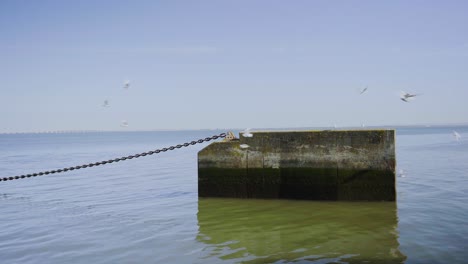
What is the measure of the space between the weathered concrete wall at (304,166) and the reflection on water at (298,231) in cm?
25

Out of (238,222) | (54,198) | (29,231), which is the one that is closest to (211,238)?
(238,222)

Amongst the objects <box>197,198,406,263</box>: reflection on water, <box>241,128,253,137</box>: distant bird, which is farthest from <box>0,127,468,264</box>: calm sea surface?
<box>241,128,253,137</box>: distant bird

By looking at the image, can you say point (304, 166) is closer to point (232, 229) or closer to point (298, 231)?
point (298, 231)

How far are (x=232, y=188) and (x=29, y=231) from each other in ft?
14.9

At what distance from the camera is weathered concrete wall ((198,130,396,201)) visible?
9602mm

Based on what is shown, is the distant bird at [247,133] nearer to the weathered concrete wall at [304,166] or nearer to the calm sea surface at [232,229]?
the weathered concrete wall at [304,166]

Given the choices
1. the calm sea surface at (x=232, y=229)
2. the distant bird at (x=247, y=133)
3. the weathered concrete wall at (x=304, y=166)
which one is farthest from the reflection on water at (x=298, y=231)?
the distant bird at (x=247, y=133)

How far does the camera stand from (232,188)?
10.6 m

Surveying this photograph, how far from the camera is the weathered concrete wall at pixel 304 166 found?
378 inches

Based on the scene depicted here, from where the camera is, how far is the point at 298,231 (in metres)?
7.96

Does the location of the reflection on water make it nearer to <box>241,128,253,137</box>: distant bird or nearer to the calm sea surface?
the calm sea surface

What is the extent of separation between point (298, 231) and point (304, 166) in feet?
7.59

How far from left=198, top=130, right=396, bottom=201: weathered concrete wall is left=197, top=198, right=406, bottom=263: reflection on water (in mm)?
254

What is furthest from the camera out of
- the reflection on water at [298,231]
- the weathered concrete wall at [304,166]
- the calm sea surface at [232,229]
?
the weathered concrete wall at [304,166]
